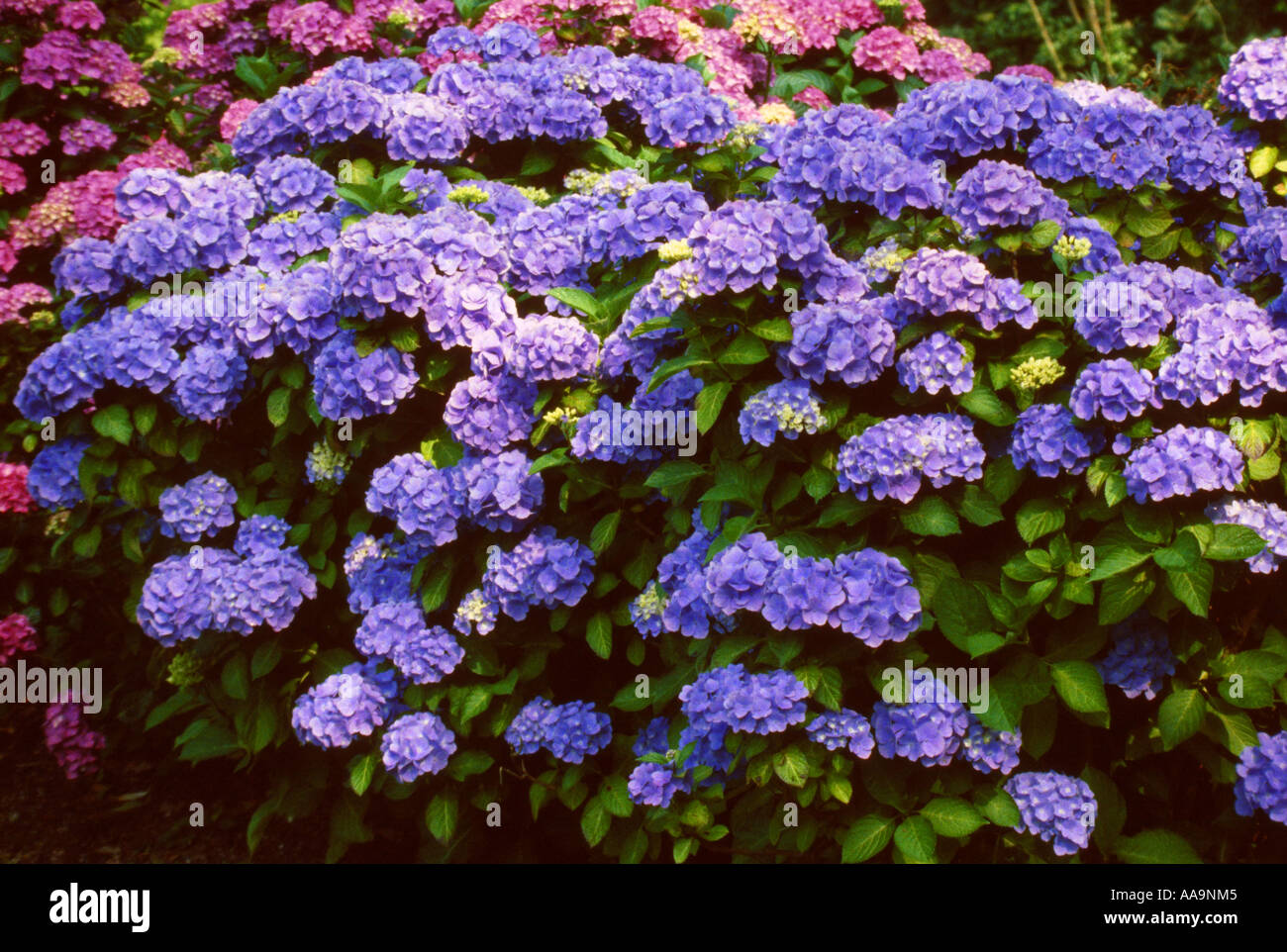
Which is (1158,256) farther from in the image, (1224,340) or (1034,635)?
(1034,635)

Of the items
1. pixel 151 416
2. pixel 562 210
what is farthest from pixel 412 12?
pixel 151 416

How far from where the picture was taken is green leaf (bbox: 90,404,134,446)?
332cm

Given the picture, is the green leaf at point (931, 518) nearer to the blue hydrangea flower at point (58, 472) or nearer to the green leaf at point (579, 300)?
the green leaf at point (579, 300)

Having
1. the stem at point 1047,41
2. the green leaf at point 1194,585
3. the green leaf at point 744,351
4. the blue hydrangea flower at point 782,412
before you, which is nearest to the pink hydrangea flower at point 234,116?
the green leaf at point 744,351

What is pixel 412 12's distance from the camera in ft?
15.5

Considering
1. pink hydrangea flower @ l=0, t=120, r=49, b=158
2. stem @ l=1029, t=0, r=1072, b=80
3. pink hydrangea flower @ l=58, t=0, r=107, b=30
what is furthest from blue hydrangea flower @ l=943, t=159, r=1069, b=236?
stem @ l=1029, t=0, r=1072, b=80

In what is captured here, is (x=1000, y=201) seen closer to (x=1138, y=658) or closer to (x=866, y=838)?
(x=1138, y=658)

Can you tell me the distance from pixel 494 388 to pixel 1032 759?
1587 mm

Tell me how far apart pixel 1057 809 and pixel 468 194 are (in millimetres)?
2235

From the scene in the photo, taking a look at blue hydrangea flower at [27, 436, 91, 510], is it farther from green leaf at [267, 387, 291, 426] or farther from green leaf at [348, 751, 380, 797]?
green leaf at [348, 751, 380, 797]

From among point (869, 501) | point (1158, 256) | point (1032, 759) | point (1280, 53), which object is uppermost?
point (1280, 53)

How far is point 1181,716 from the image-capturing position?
2.48 meters

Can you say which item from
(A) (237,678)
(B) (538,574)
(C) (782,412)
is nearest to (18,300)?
(A) (237,678)

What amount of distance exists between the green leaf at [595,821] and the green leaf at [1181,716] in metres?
1.41
